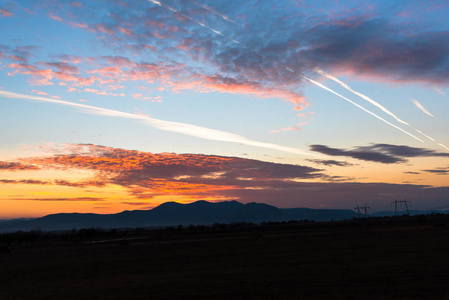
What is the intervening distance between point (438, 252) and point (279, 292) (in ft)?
53.6

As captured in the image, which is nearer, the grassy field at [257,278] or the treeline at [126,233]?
the grassy field at [257,278]

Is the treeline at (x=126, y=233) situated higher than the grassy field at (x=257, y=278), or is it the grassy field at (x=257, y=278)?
the treeline at (x=126, y=233)

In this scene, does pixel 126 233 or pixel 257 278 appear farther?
pixel 126 233

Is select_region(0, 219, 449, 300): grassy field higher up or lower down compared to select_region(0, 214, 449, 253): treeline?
lower down

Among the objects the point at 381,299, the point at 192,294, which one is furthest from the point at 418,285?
the point at 192,294

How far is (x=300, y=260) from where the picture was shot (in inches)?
1114

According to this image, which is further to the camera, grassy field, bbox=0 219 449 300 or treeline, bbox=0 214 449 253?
treeline, bbox=0 214 449 253

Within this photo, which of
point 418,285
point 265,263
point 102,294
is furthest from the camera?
point 265,263

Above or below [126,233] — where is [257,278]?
below

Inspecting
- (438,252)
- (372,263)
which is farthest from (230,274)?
(438,252)

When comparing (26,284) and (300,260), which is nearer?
(26,284)

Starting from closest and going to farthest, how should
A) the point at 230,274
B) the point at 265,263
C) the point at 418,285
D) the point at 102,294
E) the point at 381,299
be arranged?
1. the point at 381,299
2. the point at 418,285
3. the point at 102,294
4. the point at 230,274
5. the point at 265,263

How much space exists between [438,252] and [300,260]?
9.43 meters

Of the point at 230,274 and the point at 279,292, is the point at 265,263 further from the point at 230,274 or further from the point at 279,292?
the point at 279,292
